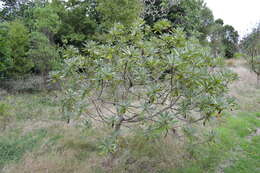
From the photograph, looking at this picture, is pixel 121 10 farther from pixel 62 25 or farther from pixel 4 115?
pixel 4 115

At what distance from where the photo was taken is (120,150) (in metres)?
3.15

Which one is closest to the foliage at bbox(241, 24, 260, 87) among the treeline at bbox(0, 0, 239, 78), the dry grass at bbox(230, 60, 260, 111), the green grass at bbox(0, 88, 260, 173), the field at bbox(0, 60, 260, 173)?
the dry grass at bbox(230, 60, 260, 111)

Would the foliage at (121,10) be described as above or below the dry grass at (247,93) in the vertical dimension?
above

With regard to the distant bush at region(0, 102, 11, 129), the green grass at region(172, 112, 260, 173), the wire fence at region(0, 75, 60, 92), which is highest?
the wire fence at region(0, 75, 60, 92)

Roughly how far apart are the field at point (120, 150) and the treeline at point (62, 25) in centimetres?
245

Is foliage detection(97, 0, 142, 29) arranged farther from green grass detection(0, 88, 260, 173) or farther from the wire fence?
green grass detection(0, 88, 260, 173)

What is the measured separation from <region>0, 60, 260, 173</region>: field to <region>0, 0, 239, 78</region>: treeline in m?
2.45

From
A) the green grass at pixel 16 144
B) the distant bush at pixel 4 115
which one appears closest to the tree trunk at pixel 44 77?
the distant bush at pixel 4 115

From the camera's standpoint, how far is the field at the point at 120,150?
2.73 metres

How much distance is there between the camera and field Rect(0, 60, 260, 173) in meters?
2.73

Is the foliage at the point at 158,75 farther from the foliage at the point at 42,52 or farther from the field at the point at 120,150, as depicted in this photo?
the foliage at the point at 42,52

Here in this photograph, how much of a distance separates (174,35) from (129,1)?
5.54m

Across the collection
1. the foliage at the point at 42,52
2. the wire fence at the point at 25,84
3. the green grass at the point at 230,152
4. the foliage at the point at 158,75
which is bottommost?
the green grass at the point at 230,152

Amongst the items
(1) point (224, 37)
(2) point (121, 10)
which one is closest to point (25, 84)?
(2) point (121, 10)
